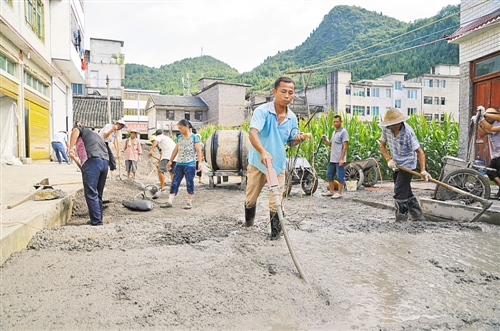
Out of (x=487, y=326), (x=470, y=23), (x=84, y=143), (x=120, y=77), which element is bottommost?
(x=487, y=326)

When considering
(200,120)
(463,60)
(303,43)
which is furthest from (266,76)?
(463,60)

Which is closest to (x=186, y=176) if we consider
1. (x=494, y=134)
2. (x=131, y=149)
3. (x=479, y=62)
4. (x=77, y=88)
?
(x=131, y=149)

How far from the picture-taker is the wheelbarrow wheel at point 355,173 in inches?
366

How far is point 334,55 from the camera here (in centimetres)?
5581

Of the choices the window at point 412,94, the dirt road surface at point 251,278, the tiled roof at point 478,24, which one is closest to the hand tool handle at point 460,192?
the dirt road surface at point 251,278

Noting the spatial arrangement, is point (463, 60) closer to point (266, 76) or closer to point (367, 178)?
point (367, 178)

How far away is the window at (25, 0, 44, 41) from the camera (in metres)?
14.1

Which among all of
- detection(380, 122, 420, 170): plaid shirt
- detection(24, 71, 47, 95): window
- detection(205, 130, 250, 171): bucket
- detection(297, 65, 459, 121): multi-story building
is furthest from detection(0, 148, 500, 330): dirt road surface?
detection(297, 65, 459, 121): multi-story building

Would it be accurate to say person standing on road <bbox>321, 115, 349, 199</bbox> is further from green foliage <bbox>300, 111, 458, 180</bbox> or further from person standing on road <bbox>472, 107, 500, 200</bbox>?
green foliage <bbox>300, 111, 458, 180</bbox>

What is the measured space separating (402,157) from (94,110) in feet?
107

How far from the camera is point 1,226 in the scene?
3.73 meters

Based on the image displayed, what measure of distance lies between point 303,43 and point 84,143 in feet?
258

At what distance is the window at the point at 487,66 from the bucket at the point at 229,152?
6.49 m

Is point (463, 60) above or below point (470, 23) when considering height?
below
